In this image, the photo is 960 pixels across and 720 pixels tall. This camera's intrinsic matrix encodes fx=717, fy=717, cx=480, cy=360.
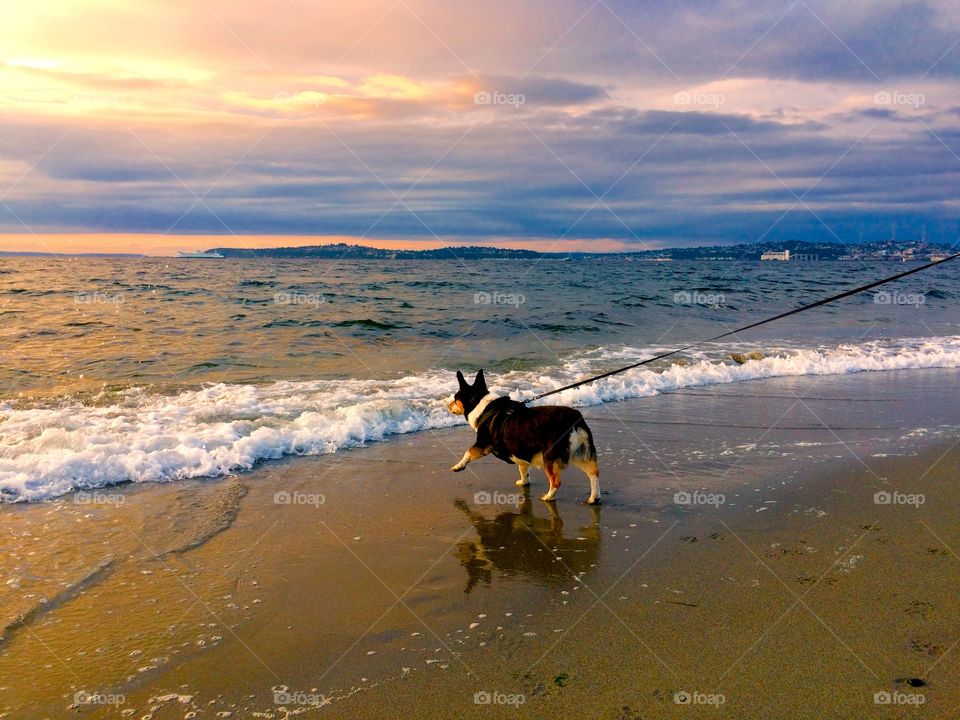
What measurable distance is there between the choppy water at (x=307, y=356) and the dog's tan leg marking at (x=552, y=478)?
381 centimetres

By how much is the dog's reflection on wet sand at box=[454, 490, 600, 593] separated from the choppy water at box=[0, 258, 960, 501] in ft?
13.0

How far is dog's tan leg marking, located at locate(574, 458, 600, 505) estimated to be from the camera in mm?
7613

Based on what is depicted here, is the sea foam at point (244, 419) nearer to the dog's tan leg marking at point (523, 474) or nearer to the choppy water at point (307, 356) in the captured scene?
the choppy water at point (307, 356)

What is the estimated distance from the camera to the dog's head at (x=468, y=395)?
27.7 feet

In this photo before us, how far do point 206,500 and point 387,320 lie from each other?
761 inches

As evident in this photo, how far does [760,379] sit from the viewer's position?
1653cm

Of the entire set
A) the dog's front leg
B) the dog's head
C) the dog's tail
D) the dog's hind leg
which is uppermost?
the dog's head

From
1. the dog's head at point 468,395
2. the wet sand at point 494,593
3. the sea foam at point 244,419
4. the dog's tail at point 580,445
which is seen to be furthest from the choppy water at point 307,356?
the dog's tail at point 580,445

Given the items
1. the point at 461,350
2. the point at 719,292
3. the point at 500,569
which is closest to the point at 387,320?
the point at 461,350

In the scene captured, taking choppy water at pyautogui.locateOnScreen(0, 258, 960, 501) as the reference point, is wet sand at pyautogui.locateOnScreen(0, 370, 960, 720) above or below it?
below

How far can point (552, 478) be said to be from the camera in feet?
25.4

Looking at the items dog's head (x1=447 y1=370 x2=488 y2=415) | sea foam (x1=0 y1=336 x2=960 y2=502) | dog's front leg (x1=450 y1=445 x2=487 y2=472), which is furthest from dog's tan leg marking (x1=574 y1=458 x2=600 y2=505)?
sea foam (x1=0 y1=336 x2=960 y2=502)

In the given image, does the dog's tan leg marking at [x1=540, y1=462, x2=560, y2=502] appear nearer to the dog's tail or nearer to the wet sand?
the wet sand

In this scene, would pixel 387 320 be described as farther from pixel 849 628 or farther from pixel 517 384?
pixel 849 628
